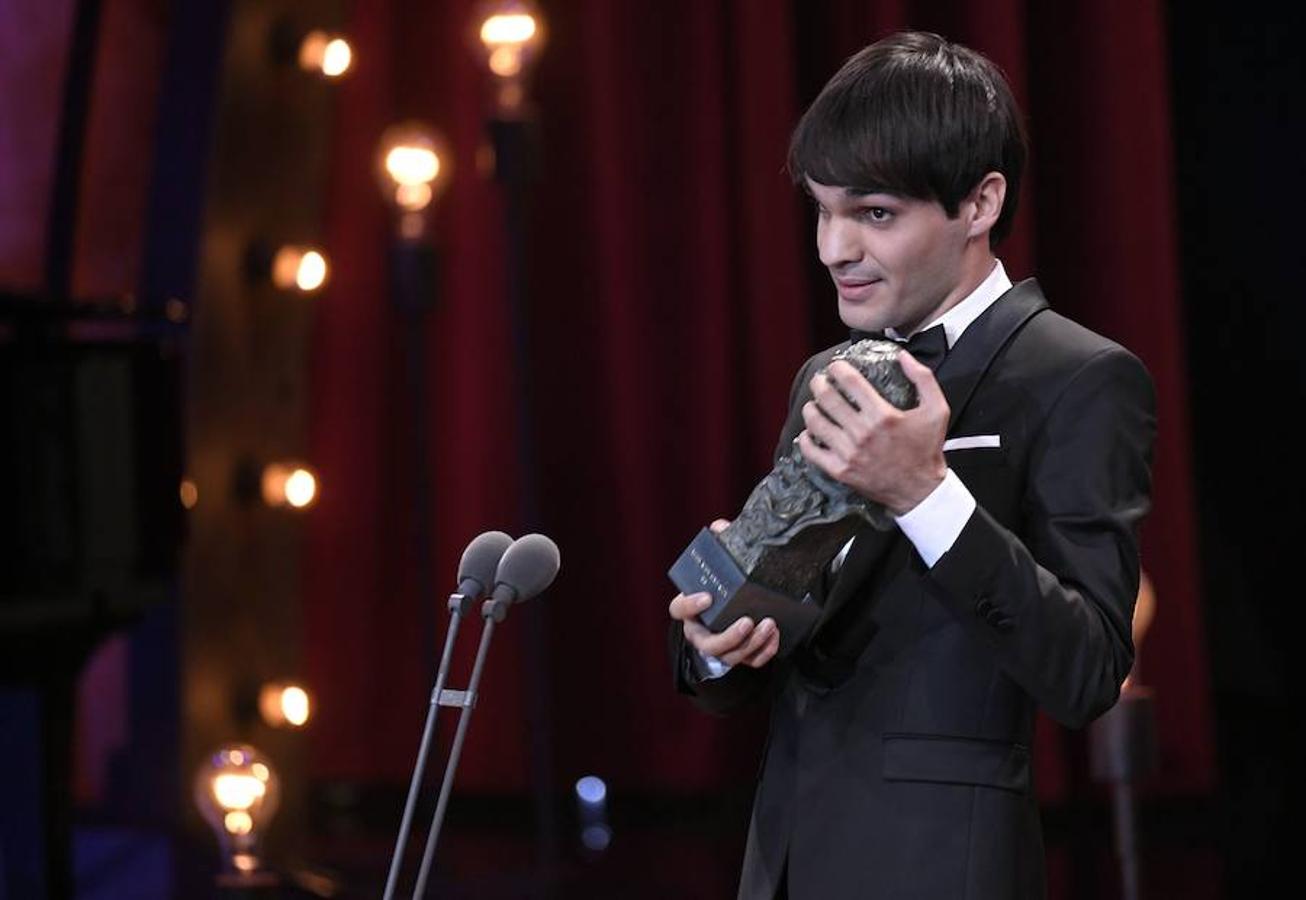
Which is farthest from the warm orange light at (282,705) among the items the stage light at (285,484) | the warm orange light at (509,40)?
the warm orange light at (509,40)

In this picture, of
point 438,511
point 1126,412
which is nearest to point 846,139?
point 1126,412

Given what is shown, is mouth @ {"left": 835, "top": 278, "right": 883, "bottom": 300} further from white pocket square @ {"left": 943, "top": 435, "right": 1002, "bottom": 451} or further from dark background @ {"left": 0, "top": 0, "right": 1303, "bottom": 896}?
dark background @ {"left": 0, "top": 0, "right": 1303, "bottom": 896}

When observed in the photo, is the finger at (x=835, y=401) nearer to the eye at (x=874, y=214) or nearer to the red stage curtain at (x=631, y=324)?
the eye at (x=874, y=214)

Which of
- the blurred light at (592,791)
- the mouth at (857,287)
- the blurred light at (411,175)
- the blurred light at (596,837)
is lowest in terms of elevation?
the blurred light at (596,837)

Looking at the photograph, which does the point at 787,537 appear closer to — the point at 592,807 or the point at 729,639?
the point at 729,639

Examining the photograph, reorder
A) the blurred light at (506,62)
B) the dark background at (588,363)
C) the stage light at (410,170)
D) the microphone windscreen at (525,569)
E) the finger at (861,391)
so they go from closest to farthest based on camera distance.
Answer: the finger at (861,391) < the microphone windscreen at (525,569) < the dark background at (588,363) < the blurred light at (506,62) < the stage light at (410,170)

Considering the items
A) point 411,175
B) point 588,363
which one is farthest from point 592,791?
point 411,175

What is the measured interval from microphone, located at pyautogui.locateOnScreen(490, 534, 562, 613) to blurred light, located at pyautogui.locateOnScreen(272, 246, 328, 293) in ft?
8.60

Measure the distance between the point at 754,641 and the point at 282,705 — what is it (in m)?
2.89

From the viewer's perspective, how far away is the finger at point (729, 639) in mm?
1499

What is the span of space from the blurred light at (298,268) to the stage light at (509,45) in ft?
→ 2.42

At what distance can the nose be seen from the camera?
5.19 feet

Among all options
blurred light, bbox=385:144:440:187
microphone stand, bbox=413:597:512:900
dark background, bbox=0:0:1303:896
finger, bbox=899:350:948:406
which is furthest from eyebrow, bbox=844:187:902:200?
blurred light, bbox=385:144:440:187

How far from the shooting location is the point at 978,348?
159cm
